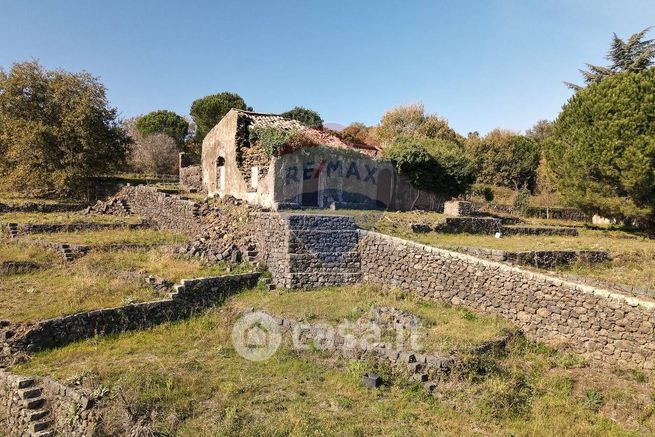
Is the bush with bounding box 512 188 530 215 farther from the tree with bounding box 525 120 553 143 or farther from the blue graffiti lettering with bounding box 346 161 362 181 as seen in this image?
the tree with bounding box 525 120 553 143

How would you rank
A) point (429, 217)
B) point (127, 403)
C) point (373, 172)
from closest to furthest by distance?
point (127, 403) < point (429, 217) < point (373, 172)

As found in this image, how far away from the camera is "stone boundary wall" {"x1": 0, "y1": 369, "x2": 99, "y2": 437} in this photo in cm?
759

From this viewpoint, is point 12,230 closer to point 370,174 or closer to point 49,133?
point 49,133

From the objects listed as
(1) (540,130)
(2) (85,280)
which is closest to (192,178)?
(2) (85,280)

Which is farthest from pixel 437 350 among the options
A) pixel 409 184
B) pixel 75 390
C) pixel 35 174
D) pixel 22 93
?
pixel 22 93

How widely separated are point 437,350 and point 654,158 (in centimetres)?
1779

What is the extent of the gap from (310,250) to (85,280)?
653 cm

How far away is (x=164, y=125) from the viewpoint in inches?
1916

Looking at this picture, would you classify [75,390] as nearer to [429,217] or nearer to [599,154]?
[429,217]

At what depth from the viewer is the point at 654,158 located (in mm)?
19938

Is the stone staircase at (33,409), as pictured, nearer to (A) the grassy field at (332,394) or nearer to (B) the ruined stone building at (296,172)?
(A) the grassy field at (332,394)

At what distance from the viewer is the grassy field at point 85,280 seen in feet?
35.4

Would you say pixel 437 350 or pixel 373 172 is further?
pixel 373 172

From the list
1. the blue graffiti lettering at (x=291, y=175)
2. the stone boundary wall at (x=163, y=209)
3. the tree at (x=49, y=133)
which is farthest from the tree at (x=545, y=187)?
the tree at (x=49, y=133)
